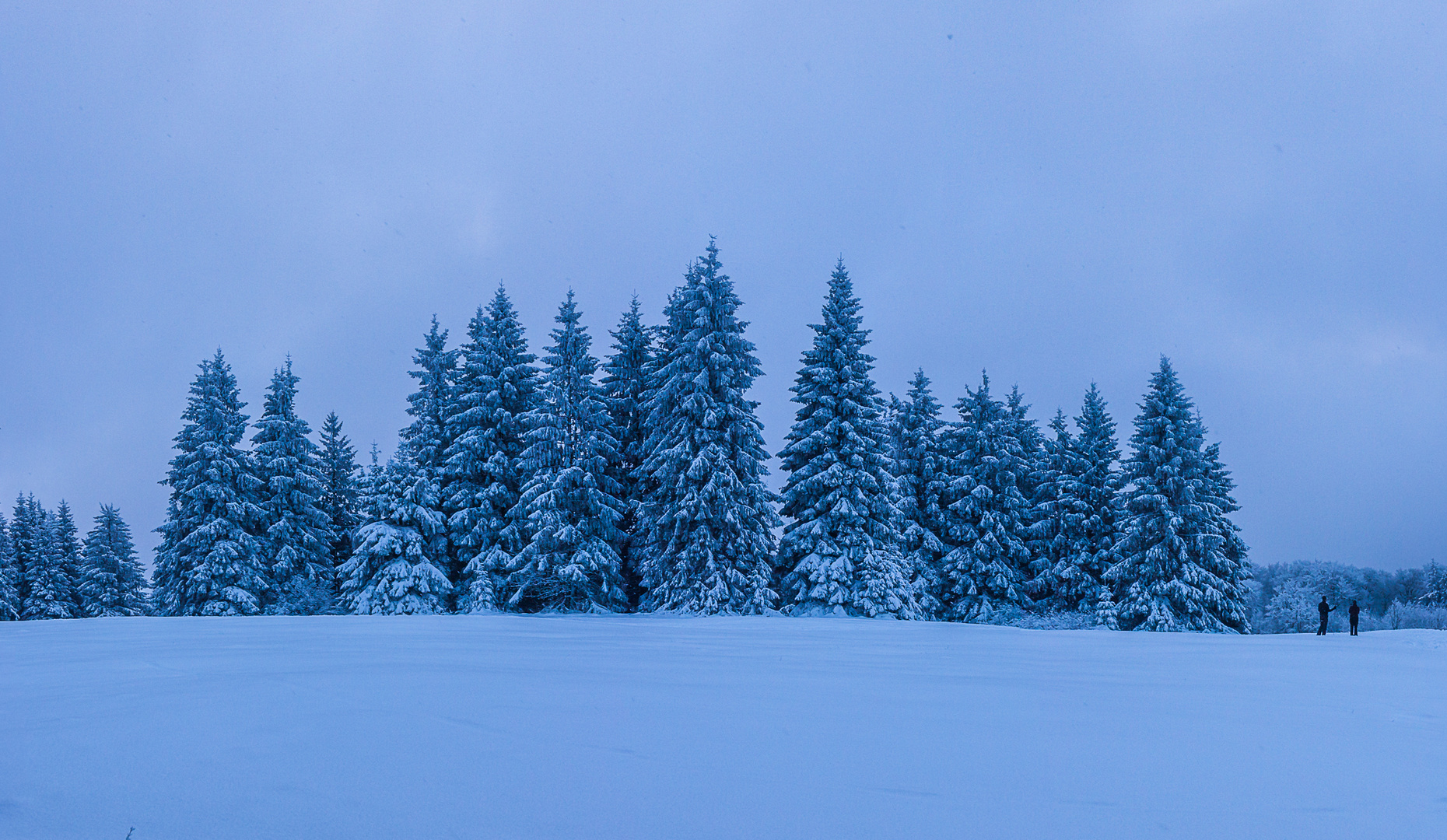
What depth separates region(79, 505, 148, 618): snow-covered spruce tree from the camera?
38.2 meters

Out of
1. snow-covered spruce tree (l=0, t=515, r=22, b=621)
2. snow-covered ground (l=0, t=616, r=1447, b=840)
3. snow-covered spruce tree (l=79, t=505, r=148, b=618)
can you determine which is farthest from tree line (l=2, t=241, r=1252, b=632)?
snow-covered ground (l=0, t=616, r=1447, b=840)

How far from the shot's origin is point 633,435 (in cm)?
2855

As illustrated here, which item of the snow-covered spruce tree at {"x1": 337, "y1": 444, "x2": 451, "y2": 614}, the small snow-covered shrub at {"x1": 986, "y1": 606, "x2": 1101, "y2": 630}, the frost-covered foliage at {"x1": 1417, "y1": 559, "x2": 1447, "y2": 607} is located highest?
the snow-covered spruce tree at {"x1": 337, "y1": 444, "x2": 451, "y2": 614}

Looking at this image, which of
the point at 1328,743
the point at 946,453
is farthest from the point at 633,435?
the point at 1328,743

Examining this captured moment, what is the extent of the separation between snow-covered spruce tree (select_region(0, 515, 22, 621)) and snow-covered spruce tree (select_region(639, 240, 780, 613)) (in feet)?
89.3

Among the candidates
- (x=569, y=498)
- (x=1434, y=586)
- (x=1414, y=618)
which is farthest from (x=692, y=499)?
(x=1434, y=586)

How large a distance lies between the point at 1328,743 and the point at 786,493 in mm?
21998

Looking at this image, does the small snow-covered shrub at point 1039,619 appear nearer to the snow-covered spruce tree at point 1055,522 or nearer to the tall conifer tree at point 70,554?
the snow-covered spruce tree at point 1055,522

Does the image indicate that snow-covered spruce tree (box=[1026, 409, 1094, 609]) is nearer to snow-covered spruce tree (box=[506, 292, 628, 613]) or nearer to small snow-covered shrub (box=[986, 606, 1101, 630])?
small snow-covered shrub (box=[986, 606, 1101, 630])

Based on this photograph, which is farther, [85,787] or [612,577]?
[612,577]

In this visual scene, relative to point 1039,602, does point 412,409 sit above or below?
above

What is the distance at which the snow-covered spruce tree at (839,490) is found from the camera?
24.3 metres

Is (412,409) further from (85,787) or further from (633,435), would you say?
(85,787)

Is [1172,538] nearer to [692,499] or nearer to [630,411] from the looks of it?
[692,499]
